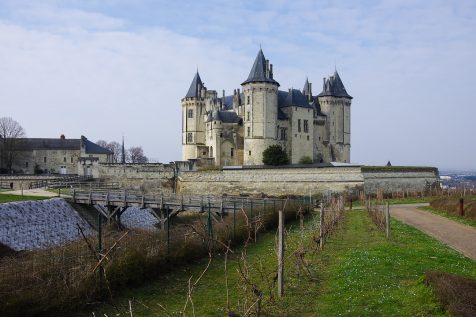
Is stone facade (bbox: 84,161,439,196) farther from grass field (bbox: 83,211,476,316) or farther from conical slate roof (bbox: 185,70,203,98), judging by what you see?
grass field (bbox: 83,211,476,316)

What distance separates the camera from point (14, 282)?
8.74 metres

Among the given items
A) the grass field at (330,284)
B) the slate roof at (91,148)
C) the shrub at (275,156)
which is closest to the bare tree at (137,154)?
the slate roof at (91,148)

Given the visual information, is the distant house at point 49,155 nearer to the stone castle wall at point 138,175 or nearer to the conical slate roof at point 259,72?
the stone castle wall at point 138,175

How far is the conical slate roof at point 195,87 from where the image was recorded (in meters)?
58.4

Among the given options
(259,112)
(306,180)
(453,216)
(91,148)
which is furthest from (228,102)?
(453,216)

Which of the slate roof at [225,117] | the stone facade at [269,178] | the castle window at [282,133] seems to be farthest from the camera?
the slate roof at [225,117]

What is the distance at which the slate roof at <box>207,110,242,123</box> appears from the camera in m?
52.2

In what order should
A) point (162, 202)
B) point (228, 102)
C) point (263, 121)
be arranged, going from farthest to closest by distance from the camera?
point (228, 102) → point (263, 121) → point (162, 202)

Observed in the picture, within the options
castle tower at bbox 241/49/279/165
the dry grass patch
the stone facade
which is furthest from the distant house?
the dry grass patch

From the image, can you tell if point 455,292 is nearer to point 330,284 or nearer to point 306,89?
point 330,284

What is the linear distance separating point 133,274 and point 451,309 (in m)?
6.84

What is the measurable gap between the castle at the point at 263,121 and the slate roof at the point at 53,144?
16.6 m

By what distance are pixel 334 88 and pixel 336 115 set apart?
130 inches

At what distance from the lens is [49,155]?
65.4 meters
